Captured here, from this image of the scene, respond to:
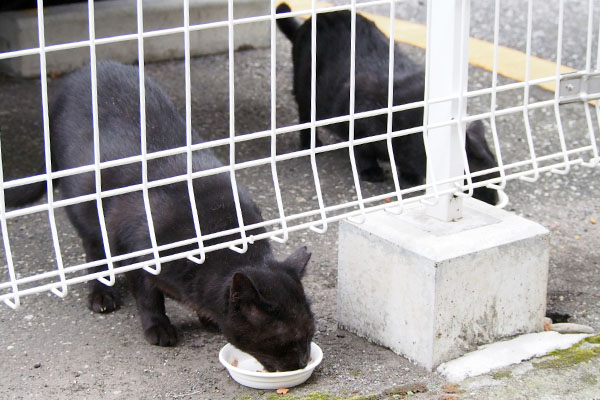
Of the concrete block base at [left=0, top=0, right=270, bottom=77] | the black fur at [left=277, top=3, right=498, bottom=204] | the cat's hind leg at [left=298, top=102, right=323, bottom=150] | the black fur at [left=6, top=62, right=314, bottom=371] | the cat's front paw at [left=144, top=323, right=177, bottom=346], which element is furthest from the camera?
the concrete block base at [left=0, top=0, right=270, bottom=77]

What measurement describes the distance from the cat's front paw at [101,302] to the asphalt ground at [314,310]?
1.4 inches

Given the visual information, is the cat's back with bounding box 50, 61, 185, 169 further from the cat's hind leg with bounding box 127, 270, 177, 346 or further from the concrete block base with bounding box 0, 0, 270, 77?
the concrete block base with bounding box 0, 0, 270, 77

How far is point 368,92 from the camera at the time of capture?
4.93 metres

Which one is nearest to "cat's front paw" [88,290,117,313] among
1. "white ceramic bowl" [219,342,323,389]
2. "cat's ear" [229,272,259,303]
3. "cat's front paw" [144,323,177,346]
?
"cat's front paw" [144,323,177,346]

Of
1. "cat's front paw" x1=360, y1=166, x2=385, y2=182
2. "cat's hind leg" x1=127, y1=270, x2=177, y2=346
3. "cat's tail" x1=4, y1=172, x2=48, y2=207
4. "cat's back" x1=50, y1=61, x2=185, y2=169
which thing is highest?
"cat's back" x1=50, y1=61, x2=185, y2=169

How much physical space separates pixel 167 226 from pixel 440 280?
967 millimetres

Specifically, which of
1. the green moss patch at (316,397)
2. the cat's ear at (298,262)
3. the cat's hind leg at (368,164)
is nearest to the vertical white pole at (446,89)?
the cat's ear at (298,262)

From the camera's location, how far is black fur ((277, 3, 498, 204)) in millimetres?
4652

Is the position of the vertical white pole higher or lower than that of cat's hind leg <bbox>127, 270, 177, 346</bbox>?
higher

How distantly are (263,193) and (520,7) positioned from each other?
14.4 feet

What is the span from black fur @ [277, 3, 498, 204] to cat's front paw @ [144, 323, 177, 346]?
1.81 meters

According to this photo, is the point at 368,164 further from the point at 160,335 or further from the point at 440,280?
Answer: the point at 440,280

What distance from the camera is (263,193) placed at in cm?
477

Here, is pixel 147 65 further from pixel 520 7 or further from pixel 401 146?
pixel 520 7
